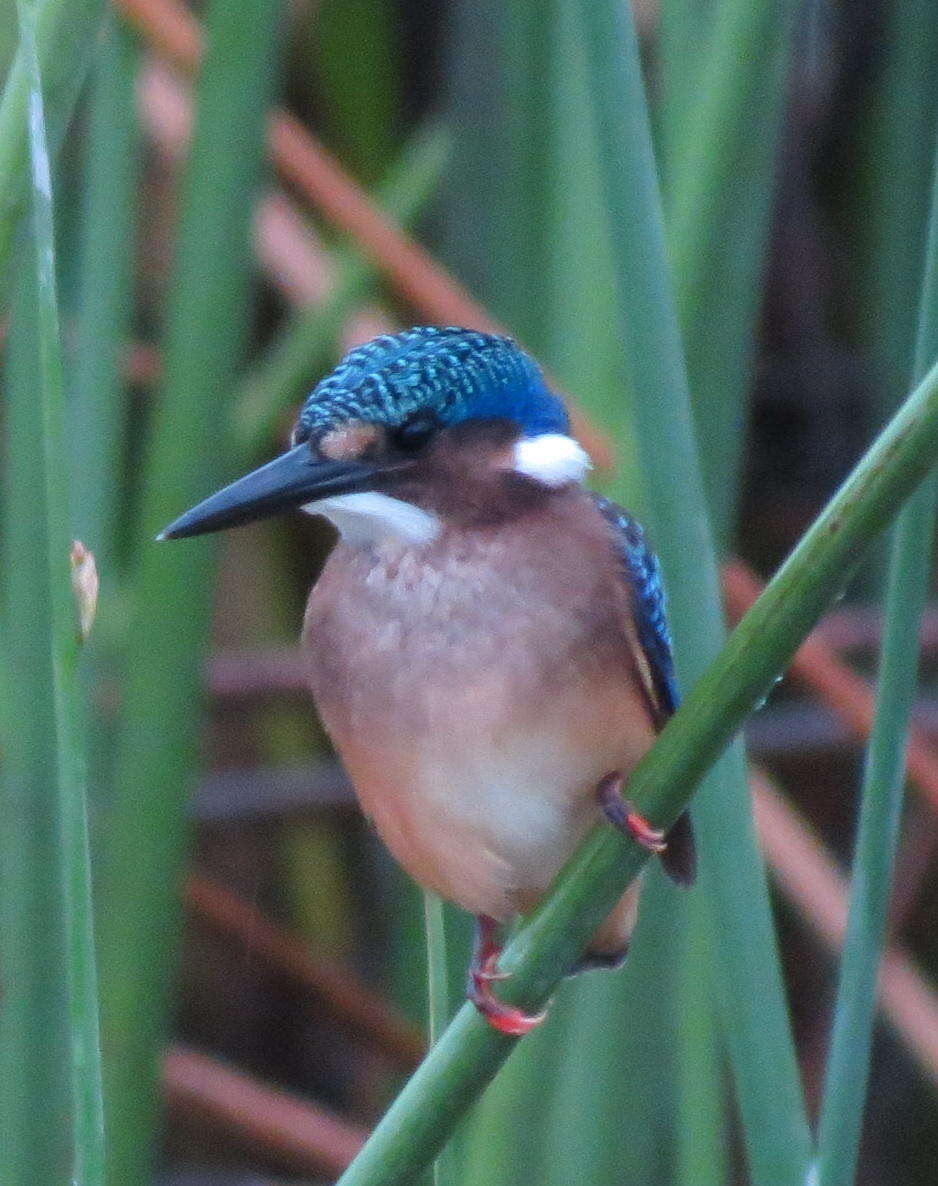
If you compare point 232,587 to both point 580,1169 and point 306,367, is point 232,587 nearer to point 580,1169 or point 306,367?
point 306,367

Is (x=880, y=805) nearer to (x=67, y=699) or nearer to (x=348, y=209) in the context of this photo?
(x=67, y=699)

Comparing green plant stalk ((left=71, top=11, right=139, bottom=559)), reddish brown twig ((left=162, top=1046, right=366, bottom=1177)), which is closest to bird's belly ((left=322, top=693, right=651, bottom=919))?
green plant stalk ((left=71, top=11, right=139, bottom=559))

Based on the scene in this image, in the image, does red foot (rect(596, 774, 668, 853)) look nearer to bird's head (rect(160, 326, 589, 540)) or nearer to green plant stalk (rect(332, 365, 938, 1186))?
green plant stalk (rect(332, 365, 938, 1186))

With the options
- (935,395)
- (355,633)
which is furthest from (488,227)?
(935,395)

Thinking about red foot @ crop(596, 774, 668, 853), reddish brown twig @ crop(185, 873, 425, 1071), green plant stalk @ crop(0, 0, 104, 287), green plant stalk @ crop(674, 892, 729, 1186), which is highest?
green plant stalk @ crop(0, 0, 104, 287)

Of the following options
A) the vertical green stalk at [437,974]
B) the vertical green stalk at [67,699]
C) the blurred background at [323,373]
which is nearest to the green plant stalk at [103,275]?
the blurred background at [323,373]

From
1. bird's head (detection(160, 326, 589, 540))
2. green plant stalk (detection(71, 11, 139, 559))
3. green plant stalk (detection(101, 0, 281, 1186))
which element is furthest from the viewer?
green plant stalk (detection(71, 11, 139, 559))
